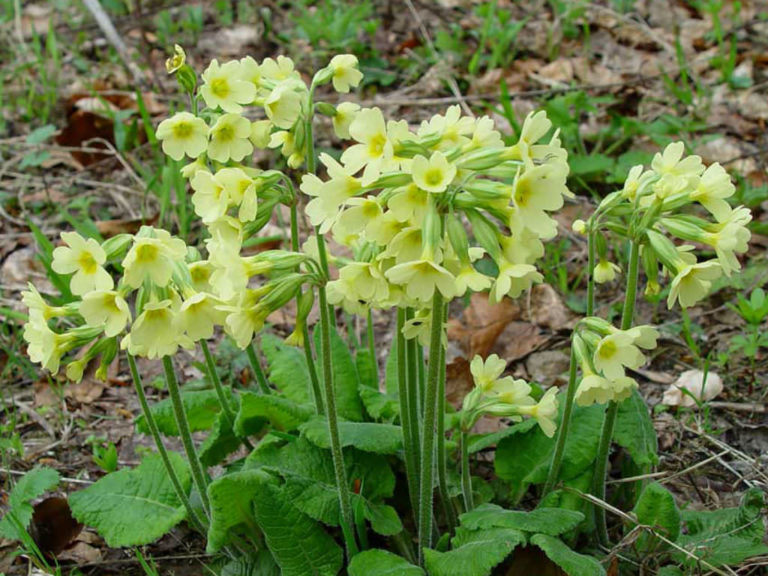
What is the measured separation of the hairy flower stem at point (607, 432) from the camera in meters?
2.11

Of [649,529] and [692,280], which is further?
[649,529]

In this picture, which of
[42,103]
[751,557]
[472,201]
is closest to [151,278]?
[472,201]

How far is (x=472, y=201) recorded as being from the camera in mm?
1769

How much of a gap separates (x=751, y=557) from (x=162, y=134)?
1875 millimetres

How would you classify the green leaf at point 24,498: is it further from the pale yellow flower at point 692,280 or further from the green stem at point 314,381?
the pale yellow flower at point 692,280

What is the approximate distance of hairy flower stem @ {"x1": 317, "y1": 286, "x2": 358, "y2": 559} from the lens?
2.03m

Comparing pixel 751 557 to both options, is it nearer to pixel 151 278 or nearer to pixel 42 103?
pixel 151 278

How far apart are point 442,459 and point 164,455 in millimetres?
745

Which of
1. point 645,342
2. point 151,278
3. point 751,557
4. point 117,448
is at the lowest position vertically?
point 117,448

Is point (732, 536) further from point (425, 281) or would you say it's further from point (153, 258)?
point (153, 258)

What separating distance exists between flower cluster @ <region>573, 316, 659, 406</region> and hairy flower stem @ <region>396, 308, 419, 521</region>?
448 mm

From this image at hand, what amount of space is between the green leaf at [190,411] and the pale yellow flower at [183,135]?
0.80m

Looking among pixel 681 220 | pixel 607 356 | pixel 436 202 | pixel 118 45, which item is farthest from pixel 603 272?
pixel 118 45

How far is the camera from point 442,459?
7.49ft
